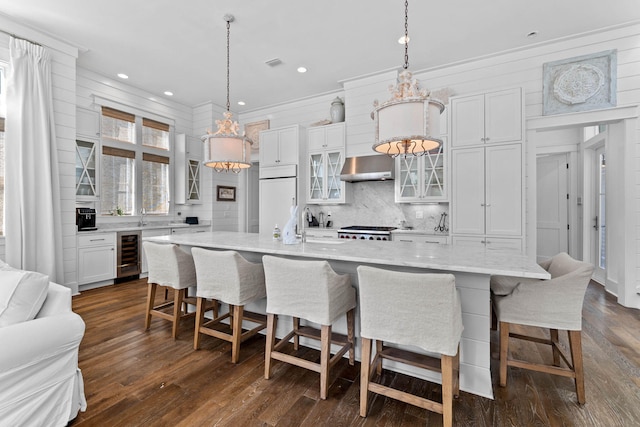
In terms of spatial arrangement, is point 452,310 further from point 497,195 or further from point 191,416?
point 497,195

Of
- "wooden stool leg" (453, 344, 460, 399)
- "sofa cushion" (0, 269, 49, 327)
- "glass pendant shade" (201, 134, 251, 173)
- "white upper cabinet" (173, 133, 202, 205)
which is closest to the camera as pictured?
"sofa cushion" (0, 269, 49, 327)

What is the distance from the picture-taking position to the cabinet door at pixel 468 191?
3.70m

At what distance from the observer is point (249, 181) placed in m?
6.47

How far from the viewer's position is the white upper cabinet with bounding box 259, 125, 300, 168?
5.09m

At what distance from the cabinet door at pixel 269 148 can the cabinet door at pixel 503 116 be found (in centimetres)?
325

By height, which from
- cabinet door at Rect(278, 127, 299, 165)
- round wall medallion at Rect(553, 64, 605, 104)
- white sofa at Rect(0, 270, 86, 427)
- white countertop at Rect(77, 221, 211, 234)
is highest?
round wall medallion at Rect(553, 64, 605, 104)

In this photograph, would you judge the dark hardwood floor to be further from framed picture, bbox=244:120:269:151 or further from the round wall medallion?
framed picture, bbox=244:120:269:151

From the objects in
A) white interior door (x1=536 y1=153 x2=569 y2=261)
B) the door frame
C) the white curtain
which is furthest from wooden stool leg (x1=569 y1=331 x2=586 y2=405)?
the white curtain

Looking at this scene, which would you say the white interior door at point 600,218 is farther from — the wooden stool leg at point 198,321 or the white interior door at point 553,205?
the wooden stool leg at point 198,321

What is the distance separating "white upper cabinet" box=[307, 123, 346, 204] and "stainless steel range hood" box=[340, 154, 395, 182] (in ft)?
0.82

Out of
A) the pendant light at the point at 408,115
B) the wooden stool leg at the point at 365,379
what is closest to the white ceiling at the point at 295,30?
the pendant light at the point at 408,115

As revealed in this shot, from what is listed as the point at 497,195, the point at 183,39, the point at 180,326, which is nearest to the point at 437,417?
the point at 180,326

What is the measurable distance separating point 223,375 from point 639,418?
2.49m

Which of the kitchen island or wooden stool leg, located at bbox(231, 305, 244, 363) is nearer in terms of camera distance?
the kitchen island
